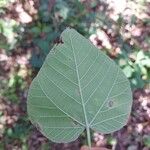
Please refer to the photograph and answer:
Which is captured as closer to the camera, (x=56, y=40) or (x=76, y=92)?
(x=76, y=92)

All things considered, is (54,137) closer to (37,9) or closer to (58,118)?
(58,118)

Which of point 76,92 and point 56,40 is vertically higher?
point 56,40

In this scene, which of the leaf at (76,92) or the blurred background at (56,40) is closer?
the leaf at (76,92)

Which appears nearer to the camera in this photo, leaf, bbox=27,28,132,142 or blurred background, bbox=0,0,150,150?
leaf, bbox=27,28,132,142
